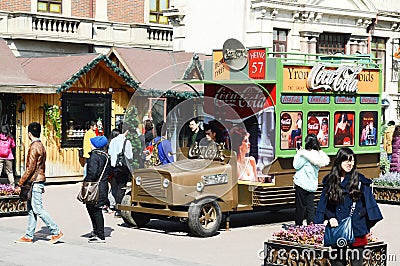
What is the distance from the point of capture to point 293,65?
1571cm

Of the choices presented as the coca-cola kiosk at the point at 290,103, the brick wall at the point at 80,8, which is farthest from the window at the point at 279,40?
the coca-cola kiosk at the point at 290,103

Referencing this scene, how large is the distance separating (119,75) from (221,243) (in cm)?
1144

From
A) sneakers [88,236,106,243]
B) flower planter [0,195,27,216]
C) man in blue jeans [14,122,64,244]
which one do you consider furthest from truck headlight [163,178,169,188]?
flower planter [0,195,27,216]

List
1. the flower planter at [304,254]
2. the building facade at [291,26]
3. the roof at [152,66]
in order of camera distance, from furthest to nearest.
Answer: the building facade at [291,26]
the roof at [152,66]
the flower planter at [304,254]

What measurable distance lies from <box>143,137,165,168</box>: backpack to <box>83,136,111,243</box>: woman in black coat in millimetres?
2266

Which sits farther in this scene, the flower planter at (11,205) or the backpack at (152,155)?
the flower planter at (11,205)

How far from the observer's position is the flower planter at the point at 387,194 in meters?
19.4

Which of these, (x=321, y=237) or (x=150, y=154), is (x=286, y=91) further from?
(x=321, y=237)

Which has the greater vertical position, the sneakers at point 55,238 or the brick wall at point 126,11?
the brick wall at point 126,11

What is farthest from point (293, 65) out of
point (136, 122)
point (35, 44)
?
point (35, 44)

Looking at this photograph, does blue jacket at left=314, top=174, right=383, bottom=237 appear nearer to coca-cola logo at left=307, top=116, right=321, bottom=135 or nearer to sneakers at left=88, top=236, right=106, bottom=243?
sneakers at left=88, top=236, right=106, bottom=243

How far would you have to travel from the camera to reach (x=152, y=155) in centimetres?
1639

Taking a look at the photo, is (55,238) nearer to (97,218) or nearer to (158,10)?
(97,218)

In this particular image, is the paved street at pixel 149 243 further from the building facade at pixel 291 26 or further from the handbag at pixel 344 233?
the building facade at pixel 291 26
